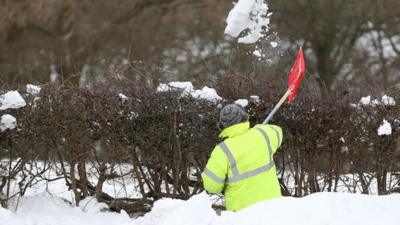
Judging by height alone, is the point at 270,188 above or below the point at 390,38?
below

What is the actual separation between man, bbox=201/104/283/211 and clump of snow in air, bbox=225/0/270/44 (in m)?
5.04

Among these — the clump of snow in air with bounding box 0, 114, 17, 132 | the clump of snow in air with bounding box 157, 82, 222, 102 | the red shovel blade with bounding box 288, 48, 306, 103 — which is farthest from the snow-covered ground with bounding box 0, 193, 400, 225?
the clump of snow in air with bounding box 0, 114, 17, 132

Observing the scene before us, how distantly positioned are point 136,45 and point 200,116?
561 inches

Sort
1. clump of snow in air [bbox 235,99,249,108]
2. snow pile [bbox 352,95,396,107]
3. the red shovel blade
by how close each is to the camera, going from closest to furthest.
Answer: the red shovel blade < clump of snow in air [bbox 235,99,249,108] < snow pile [bbox 352,95,396,107]

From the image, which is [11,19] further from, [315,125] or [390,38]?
[315,125]

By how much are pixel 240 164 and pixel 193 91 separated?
8.65 feet

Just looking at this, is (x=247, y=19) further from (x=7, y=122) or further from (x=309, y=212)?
(x=309, y=212)

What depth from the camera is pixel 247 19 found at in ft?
33.3

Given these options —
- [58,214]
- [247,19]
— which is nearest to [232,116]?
[58,214]

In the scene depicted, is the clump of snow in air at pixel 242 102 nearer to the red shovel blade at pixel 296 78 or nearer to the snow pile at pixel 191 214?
the red shovel blade at pixel 296 78

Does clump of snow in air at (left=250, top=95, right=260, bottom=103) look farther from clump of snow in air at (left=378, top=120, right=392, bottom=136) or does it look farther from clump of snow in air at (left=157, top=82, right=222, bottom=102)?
clump of snow in air at (left=378, top=120, right=392, bottom=136)

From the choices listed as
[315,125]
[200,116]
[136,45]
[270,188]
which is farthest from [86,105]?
[136,45]

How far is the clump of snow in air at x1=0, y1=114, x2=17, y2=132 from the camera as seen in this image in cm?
684

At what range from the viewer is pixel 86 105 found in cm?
713
